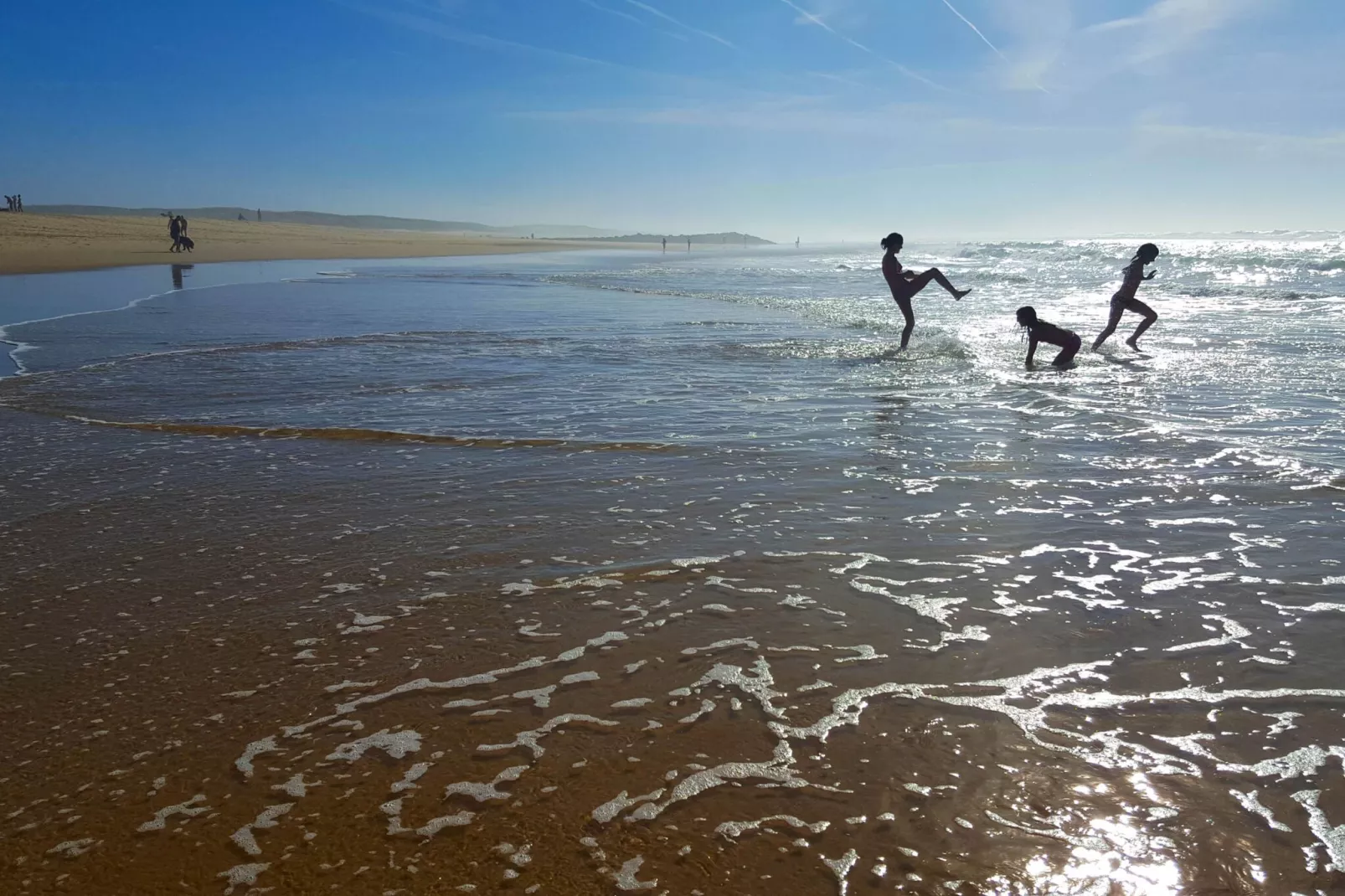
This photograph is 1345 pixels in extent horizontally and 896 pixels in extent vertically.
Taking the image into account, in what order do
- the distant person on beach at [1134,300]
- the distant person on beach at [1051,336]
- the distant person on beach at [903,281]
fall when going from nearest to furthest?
the distant person on beach at [1051,336], the distant person on beach at [903,281], the distant person on beach at [1134,300]

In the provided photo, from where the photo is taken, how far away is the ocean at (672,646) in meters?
2.30

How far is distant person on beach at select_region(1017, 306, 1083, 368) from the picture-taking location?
442 inches

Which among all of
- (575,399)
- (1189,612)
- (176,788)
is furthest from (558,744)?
(575,399)

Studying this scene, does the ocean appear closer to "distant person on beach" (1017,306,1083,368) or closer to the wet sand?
the wet sand

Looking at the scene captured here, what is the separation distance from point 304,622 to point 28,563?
1733 mm

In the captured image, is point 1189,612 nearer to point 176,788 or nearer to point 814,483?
point 814,483

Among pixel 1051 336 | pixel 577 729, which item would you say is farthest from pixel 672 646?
pixel 1051 336

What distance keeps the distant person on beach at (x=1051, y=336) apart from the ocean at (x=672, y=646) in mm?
3078

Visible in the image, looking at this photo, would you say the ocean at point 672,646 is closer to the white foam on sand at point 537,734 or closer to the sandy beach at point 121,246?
the white foam on sand at point 537,734

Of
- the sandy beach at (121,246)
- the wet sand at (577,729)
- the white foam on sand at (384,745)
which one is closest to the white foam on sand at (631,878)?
the wet sand at (577,729)

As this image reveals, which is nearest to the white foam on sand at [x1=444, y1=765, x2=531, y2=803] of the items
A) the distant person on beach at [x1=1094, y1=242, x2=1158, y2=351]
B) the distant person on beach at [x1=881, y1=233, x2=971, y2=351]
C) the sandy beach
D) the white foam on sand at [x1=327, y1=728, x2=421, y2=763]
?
the white foam on sand at [x1=327, y1=728, x2=421, y2=763]

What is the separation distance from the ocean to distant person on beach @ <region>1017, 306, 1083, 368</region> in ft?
10.1

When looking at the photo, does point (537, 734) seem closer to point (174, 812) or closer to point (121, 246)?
point (174, 812)

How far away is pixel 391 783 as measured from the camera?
2.55 meters
